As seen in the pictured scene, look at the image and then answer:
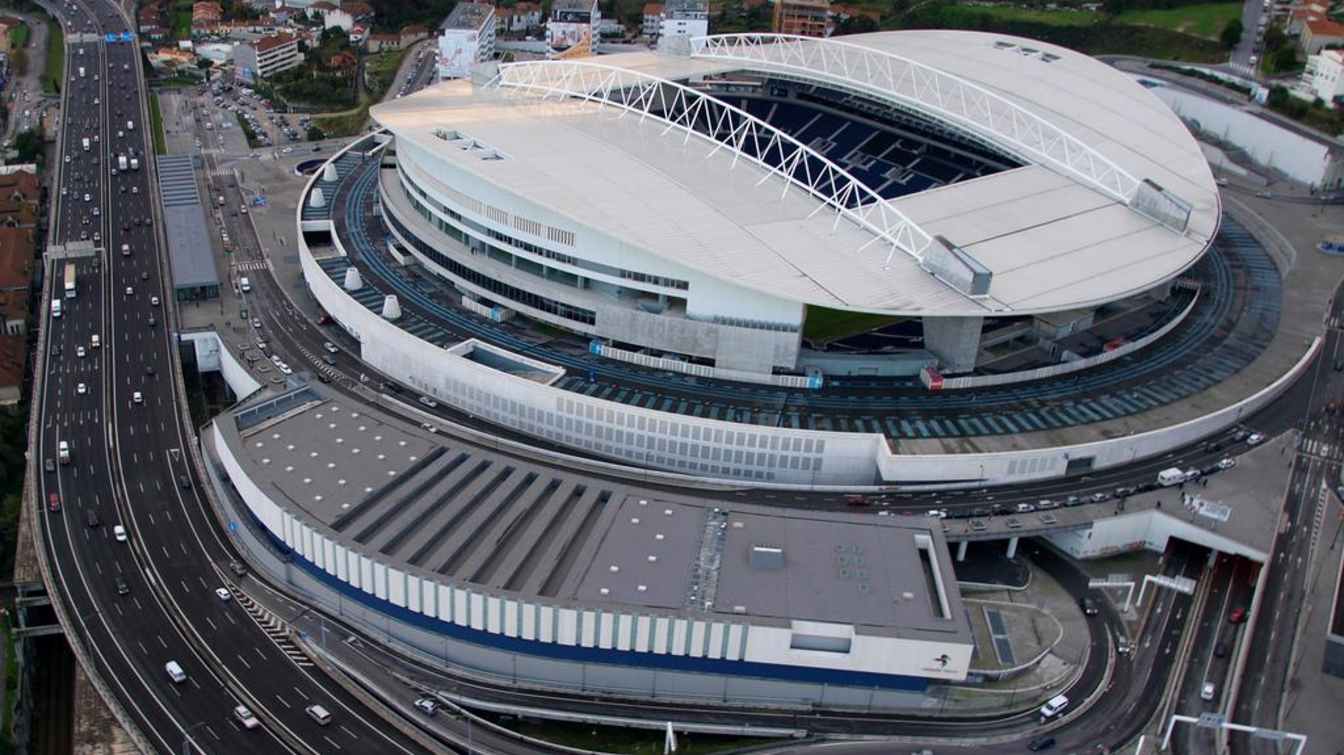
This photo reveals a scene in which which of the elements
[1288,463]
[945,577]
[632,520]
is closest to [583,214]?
[632,520]

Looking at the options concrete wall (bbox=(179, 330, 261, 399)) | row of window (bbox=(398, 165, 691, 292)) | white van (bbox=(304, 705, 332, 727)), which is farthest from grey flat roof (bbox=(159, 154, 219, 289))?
white van (bbox=(304, 705, 332, 727))

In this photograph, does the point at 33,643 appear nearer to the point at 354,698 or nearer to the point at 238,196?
the point at 354,698

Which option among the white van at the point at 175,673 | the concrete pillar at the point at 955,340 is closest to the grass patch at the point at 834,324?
the concrete pillar at the point at 955,340

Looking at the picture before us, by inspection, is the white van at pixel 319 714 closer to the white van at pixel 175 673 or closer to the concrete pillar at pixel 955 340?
the white van at pixel 175 673

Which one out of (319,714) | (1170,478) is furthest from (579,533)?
(1170,478)

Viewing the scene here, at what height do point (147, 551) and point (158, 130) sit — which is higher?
point (158, 130)

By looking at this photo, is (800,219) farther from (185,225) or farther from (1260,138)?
(1260,138)

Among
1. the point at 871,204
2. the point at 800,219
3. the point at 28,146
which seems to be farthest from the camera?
the point at 28,146
